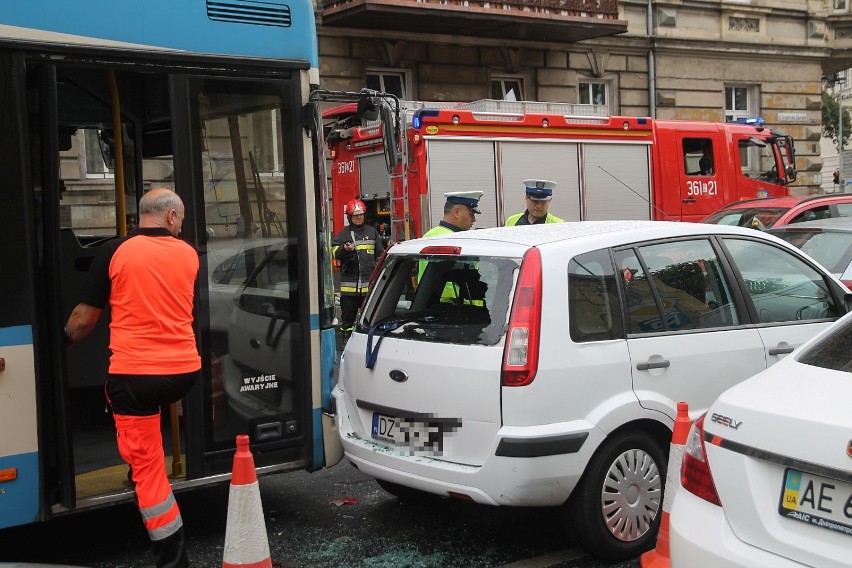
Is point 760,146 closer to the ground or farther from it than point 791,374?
farther from it

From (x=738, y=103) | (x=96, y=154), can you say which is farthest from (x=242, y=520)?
(x=738, y=103)

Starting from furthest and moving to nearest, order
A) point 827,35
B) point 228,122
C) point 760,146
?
point 827,35 < point 760,146 < point 228,122

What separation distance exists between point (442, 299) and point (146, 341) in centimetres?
153

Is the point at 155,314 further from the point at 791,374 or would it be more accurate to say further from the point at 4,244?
the point at 791,374

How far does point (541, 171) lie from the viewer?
13.4m

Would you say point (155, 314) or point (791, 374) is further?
point (155, 314)

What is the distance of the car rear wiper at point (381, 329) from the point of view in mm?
4770

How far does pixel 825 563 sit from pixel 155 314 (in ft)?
9.59

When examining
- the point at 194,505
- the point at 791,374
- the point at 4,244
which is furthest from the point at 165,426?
the point at 791,374

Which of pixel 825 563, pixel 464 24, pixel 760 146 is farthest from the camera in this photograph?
pixel 464 24

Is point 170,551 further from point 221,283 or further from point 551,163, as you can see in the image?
point 551,163

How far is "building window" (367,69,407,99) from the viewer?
2014 cm

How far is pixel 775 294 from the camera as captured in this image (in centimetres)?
534

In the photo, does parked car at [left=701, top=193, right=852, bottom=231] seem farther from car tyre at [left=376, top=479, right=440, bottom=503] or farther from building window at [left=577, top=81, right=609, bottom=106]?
building window at [left=577, top=81, right=609, bottom=106]
